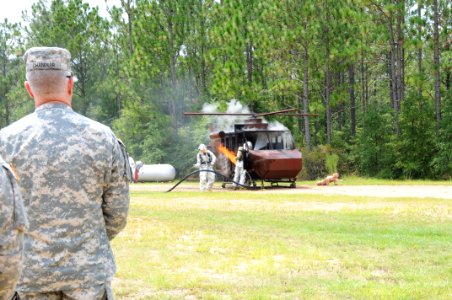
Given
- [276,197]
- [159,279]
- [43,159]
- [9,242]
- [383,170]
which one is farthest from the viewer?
[383,170]

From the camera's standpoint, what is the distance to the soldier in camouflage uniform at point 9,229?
2094mm

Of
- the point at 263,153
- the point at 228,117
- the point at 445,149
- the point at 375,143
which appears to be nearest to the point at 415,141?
the point at 445,149

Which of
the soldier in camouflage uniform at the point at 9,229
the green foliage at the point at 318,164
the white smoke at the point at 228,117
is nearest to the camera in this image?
the soldier in camouflage uniform at the point at 9,229

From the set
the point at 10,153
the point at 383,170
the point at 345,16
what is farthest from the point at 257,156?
the point at 10,153

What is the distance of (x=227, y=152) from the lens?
88.8 ft

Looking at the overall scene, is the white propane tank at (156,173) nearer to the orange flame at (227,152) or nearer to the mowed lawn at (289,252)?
the orange flame at (227,152)

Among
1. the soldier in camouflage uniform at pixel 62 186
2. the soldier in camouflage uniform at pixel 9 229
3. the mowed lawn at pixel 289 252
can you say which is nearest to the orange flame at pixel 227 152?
the mowed lawn at pixel 289 252

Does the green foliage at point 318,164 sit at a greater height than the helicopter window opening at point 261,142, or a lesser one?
lesser

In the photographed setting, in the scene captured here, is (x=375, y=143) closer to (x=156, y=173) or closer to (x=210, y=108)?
(x=210, y=108)

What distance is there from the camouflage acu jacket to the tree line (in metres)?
26.4

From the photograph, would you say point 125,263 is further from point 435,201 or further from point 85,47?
point 85,47

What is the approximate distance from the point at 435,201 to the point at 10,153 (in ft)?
47.7

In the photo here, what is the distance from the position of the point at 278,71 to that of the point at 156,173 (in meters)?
8.01

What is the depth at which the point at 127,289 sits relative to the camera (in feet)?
24.1
